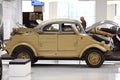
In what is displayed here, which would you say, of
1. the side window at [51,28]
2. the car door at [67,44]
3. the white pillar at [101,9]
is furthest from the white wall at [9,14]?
the car door at [67,44]

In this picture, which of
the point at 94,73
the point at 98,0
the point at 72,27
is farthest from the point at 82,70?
the point at 98,0

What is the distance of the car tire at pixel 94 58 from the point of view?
36.8 ft

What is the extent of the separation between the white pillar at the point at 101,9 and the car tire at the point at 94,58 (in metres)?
15.3

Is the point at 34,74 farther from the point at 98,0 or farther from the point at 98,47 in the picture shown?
the point at 98,0

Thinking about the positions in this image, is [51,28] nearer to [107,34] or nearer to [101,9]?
[107,34]

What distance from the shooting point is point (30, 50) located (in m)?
11.3

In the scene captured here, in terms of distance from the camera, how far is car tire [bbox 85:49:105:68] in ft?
36.8

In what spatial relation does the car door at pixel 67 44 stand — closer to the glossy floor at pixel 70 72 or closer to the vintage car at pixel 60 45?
the vintage car at pixel 60 45

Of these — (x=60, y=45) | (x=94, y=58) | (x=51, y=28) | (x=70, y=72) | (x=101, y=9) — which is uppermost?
(x=101, y=9)

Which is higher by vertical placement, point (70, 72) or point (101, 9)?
point (101, 9)

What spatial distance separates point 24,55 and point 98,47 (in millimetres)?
2529

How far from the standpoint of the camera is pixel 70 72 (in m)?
10.3

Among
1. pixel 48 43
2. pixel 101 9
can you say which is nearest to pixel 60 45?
pixel 48 43

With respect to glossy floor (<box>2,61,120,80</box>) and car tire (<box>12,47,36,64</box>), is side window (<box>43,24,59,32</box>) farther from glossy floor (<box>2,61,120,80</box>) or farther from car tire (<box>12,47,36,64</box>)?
glossy floor (<box>2,61,120,80</box>)
